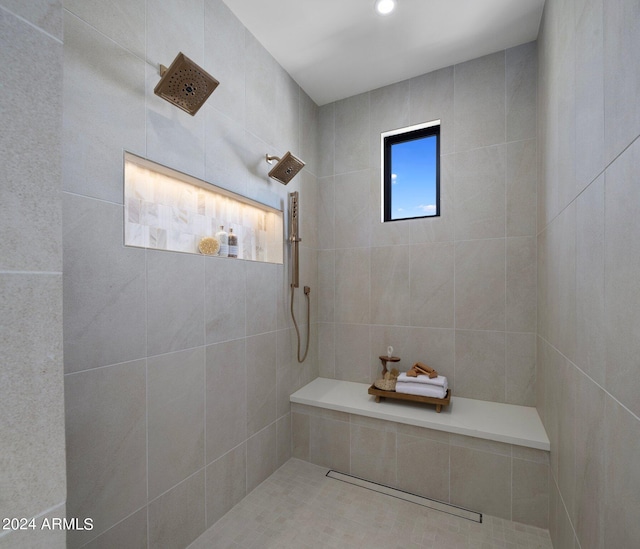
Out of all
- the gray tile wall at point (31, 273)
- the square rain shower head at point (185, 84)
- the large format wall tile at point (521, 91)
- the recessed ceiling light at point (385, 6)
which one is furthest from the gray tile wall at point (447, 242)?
the gray tile wall at point (31, 273)

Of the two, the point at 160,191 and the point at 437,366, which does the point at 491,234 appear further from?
the point at 160,191

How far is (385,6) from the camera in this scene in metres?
1.77

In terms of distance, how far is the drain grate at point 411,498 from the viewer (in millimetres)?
1731

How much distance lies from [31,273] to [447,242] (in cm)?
228

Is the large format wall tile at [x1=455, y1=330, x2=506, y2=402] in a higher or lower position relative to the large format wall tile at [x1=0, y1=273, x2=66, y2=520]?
lower

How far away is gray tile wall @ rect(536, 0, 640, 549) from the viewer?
0.74m

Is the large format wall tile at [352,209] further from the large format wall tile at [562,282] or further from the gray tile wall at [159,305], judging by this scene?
the large format wall tile at [562,282]

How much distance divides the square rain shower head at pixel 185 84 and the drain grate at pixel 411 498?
7.42 ft

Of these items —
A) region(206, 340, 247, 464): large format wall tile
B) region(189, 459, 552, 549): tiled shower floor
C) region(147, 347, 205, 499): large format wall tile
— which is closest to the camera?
region(147, 347, 205, 499): large format wall tile

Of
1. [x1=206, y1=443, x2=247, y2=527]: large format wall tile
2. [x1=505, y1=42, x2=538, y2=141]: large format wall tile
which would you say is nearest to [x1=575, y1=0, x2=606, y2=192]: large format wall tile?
[x1=505, y1=42, x2=538, y2=141]: large format wall tile

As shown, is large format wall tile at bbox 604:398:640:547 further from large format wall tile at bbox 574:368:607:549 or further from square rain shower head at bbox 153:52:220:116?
square rain shower head at bbox 153:52:220:116

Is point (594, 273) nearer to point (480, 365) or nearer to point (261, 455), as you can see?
point (480, 365)

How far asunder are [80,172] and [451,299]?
7.24ft

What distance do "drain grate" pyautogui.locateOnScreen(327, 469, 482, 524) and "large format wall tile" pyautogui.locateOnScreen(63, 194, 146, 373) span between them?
5.07 feet
